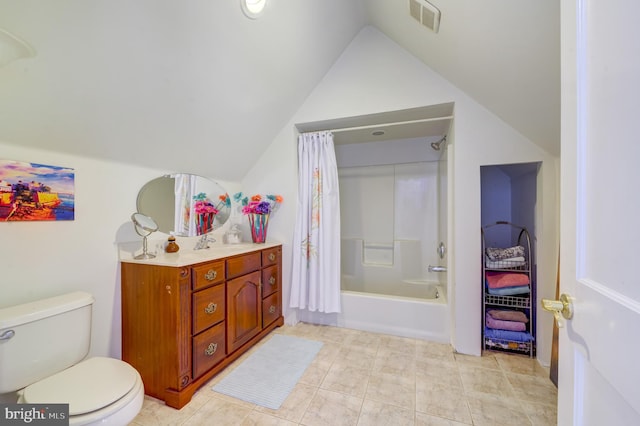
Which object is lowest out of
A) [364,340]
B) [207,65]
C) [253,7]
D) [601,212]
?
[364,340]

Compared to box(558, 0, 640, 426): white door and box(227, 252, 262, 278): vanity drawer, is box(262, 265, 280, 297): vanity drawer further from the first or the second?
box(558, 0, 640, 426): white door

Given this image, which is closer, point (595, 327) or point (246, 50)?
point (595, 327)

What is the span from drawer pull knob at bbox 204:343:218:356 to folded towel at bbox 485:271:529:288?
2.23 metres

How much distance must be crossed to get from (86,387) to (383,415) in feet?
4.94

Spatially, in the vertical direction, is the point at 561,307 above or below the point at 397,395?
above

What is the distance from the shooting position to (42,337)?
1.16m

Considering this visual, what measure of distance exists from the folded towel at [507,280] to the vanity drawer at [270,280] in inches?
76.2

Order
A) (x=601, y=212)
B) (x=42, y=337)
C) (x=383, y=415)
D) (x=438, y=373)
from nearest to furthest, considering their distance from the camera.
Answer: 1. (x=601, y=212)
2. (x=42, y=337)
3. (x=383, y=415)
4. (x=438, y=373)

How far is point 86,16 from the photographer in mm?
1037

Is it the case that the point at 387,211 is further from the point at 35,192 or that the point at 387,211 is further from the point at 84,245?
the point at 35,192

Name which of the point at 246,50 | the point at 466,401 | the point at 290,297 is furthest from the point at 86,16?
the point at 466,401

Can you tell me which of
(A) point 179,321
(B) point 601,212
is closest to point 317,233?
(A) point 179,321

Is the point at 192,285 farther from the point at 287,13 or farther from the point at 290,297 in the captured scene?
the point at 287,13

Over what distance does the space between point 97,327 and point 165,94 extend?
60.9 inches
